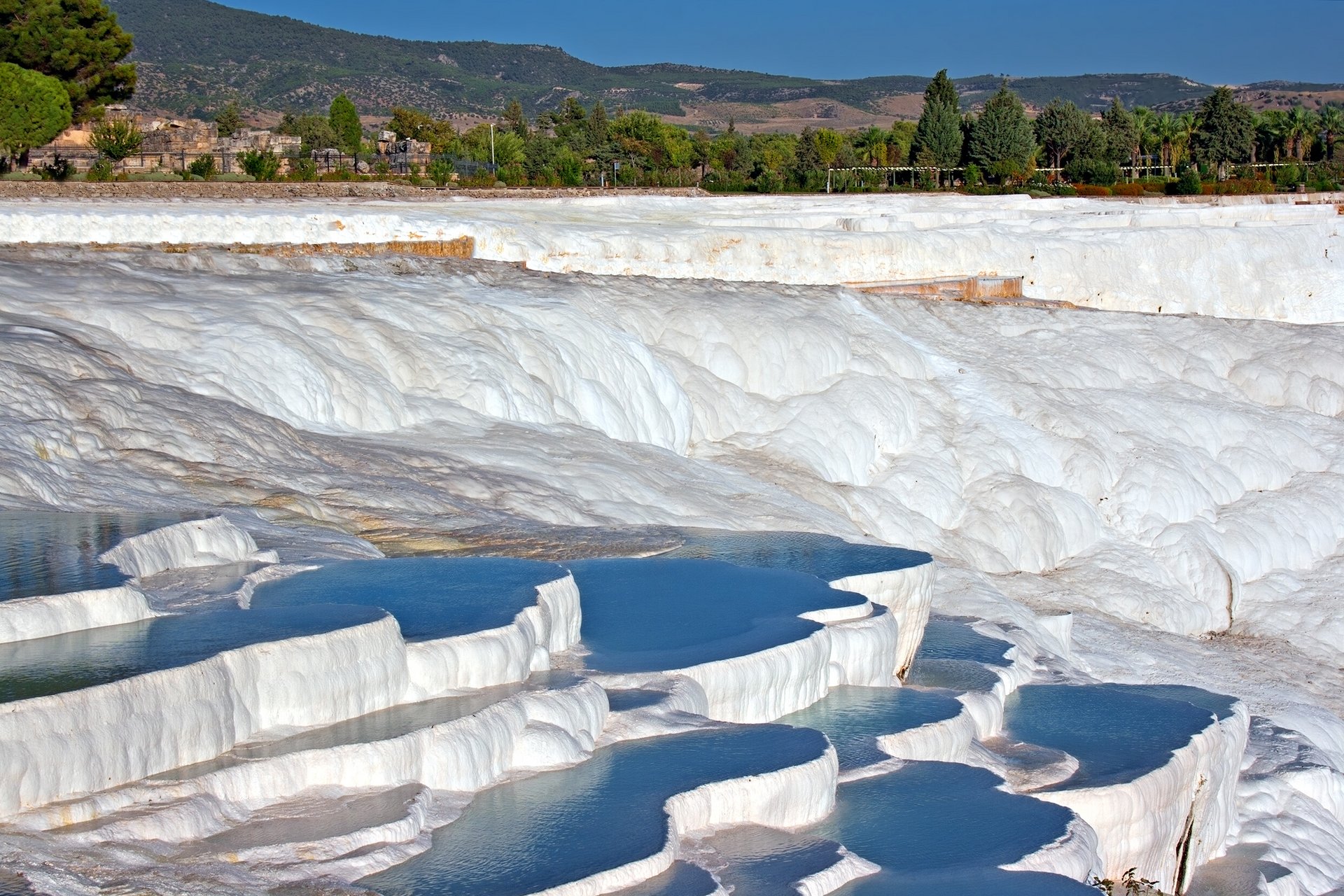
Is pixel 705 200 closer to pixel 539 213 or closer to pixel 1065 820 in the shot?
pixel 539 213

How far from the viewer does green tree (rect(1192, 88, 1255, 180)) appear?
45.1m

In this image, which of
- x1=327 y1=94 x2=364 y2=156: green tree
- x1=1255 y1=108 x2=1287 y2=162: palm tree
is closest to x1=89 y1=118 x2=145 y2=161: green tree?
x1=327 y1=94 x2=364 y2=156: green tree

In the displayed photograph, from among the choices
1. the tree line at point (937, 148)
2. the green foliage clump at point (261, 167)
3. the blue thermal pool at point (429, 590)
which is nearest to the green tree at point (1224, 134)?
the tree line at point (937, 148)

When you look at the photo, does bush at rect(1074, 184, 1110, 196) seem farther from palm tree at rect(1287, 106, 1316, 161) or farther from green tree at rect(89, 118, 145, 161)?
green tree at rect(89, 118, 145, 161)

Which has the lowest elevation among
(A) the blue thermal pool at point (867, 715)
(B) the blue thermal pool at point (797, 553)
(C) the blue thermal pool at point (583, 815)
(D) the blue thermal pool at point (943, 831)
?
(D) the blue thermal pool at point (943, 831)

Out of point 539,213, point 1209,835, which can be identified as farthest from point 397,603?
point 539,213

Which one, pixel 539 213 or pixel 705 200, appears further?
pixel 705 200

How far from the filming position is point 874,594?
24.3 feet

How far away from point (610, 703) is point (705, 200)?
21.7 m

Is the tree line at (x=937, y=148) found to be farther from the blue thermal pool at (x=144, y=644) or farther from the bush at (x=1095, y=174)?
the blue thermal pool at (x=144, y=644)

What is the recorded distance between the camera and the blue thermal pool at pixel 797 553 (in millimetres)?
7738

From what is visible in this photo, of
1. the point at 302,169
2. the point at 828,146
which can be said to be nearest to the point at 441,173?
the point at 302,169

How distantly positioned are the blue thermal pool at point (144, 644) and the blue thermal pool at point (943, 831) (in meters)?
1.76

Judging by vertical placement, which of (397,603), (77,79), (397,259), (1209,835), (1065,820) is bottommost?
(1209,835)
